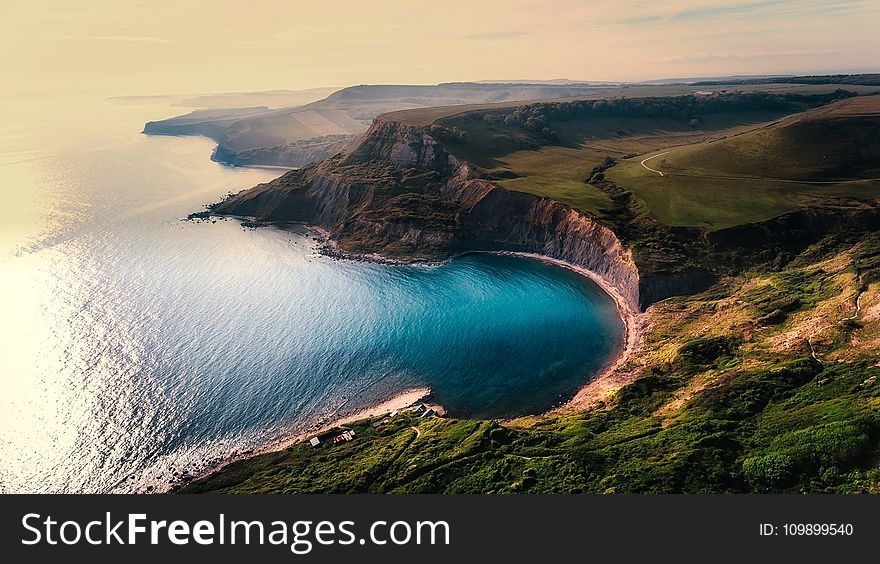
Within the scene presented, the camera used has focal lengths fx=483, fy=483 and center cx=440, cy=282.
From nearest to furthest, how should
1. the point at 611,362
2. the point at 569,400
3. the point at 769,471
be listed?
the point at 769,471 < the point at 569,400 < the point at 611,362

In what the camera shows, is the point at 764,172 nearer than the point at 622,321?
No

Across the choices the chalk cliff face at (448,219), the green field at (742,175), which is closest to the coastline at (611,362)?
the chalk cliff face at (448,219)

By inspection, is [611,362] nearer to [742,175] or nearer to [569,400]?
[569,400]

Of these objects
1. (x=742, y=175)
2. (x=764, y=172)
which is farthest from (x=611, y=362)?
(x=764, y=172)

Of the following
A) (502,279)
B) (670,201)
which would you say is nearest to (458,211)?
(502,279)

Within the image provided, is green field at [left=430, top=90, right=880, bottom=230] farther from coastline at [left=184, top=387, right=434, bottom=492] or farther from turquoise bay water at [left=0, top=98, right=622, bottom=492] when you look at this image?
coastline at [left=184, top=387, right=434, bottom=492]

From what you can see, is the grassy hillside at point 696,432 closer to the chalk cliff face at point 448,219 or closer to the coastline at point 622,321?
the coastline at point 622,321

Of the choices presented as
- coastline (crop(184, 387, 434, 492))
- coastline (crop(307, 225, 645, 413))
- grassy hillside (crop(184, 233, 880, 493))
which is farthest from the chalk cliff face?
coastline (crop(184, 387, 434, 492))
